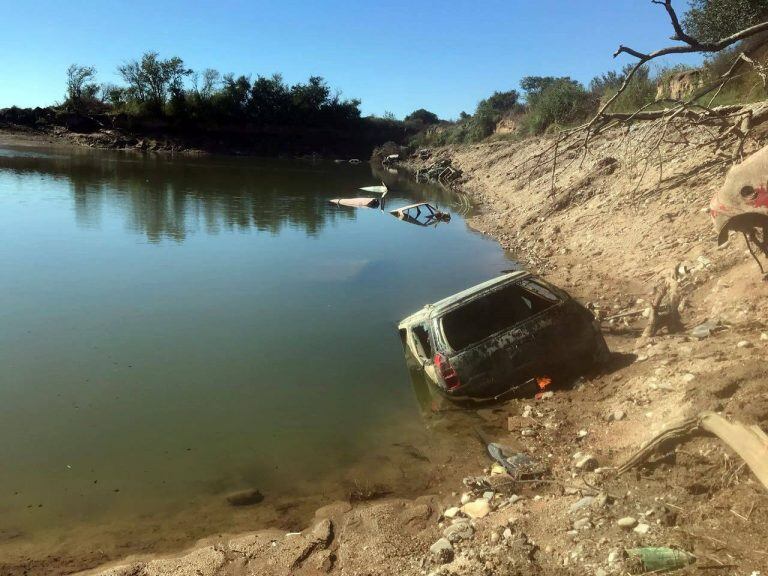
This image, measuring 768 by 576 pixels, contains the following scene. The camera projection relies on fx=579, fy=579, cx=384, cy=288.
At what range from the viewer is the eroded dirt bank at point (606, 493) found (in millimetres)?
4324

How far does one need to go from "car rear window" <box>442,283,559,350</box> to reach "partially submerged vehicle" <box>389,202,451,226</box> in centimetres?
1896

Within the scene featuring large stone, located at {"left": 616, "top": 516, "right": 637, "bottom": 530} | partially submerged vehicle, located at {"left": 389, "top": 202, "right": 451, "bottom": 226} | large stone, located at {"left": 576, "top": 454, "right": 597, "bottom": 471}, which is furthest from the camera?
partially submerged vehicle, located at {"left": 389, "top": 202, "right": 451, "bottom": 226}

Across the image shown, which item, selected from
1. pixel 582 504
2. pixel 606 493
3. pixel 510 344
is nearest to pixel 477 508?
pixel 582 504

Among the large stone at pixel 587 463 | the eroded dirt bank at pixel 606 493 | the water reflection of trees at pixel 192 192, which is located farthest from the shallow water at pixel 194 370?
the water reflection of trees at pixel 192 192

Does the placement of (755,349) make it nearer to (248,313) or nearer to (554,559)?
(554,559)

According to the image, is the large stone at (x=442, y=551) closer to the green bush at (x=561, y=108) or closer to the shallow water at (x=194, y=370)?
the shallow water at (x=194, y=370)

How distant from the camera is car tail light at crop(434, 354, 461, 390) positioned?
781 centimetres

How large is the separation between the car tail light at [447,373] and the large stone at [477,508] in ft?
7.16

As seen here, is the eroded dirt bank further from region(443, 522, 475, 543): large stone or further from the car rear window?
the car rear window

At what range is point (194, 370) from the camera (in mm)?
9727

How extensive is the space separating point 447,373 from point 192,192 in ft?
99.2

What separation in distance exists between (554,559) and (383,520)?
6.29ft

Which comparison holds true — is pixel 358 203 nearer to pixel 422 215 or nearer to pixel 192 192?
pixel 422 215

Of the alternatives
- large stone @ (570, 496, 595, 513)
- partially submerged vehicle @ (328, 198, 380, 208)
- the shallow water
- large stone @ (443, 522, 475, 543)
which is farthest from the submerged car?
partially submerged vehicle @ (328, 198, 380, 208)
